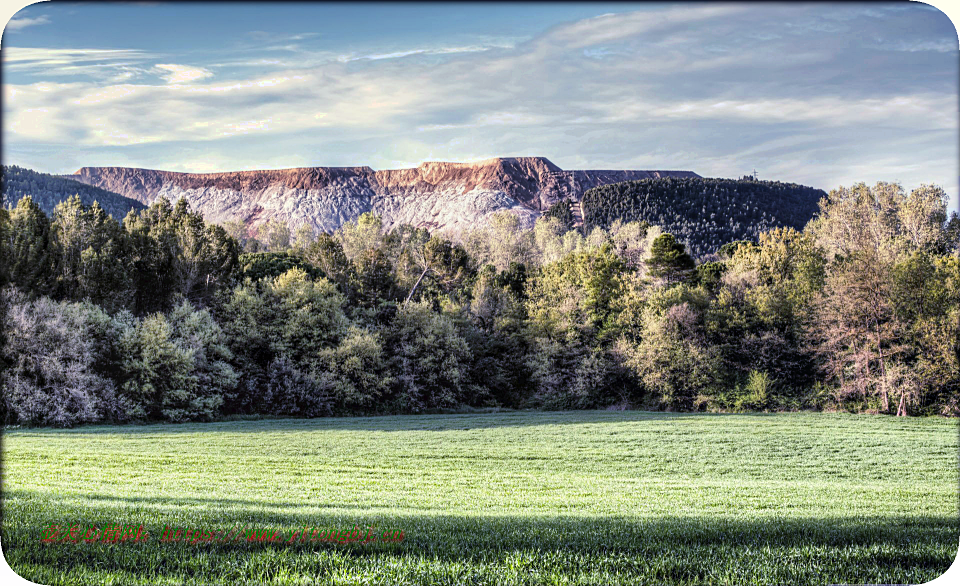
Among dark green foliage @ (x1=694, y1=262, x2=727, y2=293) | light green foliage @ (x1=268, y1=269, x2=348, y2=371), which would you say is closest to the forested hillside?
dark green foliage @ (x1=694, y1=262, x2=727, y2=293)

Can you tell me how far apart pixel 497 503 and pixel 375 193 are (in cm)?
7821

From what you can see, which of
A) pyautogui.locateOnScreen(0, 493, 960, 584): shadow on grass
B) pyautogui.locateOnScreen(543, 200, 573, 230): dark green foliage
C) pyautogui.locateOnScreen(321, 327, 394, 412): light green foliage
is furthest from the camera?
pyautogui.locateOnScreen(543, 200, 573, 230): dark green foliage

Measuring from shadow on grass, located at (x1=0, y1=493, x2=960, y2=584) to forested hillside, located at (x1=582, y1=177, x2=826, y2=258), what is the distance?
35.9 m

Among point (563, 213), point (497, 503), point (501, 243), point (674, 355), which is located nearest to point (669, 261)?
point (674, 355)

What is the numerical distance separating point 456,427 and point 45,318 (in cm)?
2003

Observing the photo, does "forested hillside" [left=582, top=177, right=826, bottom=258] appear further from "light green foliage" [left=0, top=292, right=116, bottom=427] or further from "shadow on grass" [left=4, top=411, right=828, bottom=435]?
"light green foliage" [left=0, top=292, right=116, bottom=427]

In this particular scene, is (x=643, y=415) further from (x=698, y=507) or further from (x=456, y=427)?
(x=698, y=507)

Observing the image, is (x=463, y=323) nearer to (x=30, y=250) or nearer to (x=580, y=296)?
(x=580, y=296)

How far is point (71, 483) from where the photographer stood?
11.1 m

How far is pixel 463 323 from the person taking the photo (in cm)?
4353

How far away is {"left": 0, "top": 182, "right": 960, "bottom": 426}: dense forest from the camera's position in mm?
29859

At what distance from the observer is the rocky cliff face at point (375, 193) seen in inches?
3125

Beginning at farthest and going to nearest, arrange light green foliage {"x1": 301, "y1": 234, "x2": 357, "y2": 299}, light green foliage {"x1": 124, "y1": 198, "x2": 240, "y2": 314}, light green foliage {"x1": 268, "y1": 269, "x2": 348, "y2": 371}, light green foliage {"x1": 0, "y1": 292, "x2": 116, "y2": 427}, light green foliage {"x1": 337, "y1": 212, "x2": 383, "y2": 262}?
light green foliage {"x1": 337, "y1": 212, "x2": 383, "y2": 262}, light green foliage {"x1": 301, "y1": 234, "x2": 357, "y2": 299}, light green foliage {"x1": 268, "y1": 269, "x2": 348, "y2": 371}, light green foliage {"x1": 124, "y1": 198, "x2": 240, "y2": 314}, light green foliage {"x1": 0, "y1": 292, "x2": 116, "y2": 427}

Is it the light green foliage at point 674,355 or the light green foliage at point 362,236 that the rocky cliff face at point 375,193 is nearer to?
the light green foliage at point 362,236
